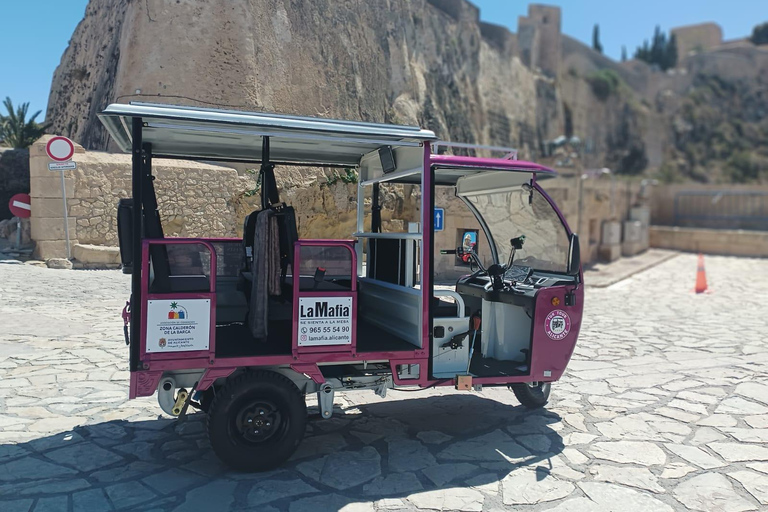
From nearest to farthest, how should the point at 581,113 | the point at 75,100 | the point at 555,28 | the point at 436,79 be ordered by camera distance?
the point at 75,100, the point at 436,79, the point at 555,28, the point at 581,113

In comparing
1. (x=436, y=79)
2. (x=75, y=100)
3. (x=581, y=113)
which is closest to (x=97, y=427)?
(x=75, y=100)

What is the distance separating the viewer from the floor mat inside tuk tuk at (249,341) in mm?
4055

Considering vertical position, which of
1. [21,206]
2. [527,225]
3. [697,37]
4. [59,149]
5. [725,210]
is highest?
[697,37]

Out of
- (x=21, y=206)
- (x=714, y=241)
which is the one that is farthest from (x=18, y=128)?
(x=714, y=241)

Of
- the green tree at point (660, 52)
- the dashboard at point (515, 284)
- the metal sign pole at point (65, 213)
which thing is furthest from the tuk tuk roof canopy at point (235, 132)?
the green tree at point (660, 52)

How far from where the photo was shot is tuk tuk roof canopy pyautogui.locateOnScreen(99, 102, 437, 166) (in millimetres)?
3746

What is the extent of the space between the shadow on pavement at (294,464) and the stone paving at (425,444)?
0.6 inches

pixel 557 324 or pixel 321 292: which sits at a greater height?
pixel 321 292

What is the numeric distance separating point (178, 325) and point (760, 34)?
8882 cm

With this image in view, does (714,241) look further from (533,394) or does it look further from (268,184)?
(268,184)

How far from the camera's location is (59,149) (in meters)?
11.8

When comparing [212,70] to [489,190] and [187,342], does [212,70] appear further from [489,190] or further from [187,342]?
[187,342]

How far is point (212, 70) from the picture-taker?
16.2 m

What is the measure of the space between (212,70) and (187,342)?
1387 cm
